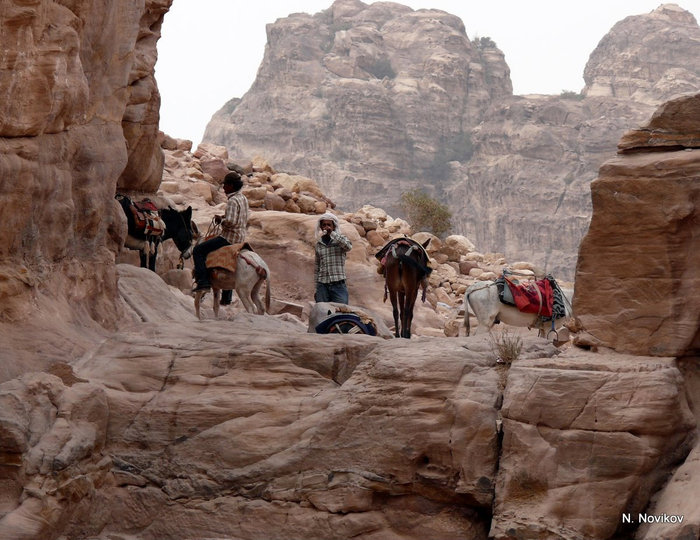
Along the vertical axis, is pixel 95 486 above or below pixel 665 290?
below

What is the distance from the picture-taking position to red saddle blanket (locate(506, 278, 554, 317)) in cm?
1378

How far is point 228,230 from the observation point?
12.7 m

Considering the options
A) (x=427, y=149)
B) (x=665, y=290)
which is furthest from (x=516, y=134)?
(x=665, y=290)

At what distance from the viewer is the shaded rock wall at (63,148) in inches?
348

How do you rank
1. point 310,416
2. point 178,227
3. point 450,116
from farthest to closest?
point 450,116, point 178,227, point 310,416

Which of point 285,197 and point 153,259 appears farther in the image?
point 285,197

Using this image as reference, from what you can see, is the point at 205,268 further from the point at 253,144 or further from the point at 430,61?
the point at 430,61

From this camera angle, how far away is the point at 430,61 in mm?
84562

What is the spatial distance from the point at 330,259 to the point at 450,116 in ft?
240

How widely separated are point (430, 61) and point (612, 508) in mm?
79768

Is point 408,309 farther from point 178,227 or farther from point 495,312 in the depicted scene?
point 178,227

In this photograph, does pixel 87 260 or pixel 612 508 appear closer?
pixel 612 508

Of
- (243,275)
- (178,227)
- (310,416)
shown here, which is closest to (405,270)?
(243,275)

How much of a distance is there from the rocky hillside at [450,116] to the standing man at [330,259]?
185 feet
